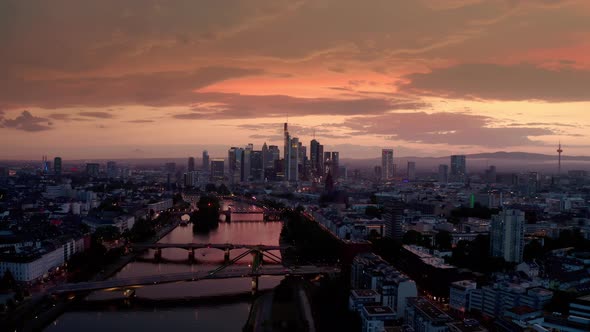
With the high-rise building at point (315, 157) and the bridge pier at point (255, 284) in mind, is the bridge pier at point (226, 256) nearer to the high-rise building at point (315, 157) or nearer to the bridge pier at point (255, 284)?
the bridge pier at point (255, 284)

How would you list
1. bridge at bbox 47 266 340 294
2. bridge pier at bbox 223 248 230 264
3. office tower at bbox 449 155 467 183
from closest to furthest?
bridge at bbox 47 266 340 294 → bridge pier at bbox 223 248 230 264 → office tower at bbox 449 155 467 183

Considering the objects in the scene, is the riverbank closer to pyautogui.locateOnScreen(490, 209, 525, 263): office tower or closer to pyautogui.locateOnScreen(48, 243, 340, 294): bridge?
pyautogui.locateOnScreen(48, 243, 340, 294): bridge

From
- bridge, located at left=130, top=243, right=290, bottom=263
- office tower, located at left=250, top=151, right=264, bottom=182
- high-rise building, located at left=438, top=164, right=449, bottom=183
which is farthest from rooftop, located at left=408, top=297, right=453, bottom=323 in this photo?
office tower, located at left=250, top=151, right=264, bottom=182

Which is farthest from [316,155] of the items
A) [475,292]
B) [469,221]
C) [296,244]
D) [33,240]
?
[475,292]

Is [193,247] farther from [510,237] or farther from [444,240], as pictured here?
[510,237]

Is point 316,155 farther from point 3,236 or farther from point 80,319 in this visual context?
point 80,319

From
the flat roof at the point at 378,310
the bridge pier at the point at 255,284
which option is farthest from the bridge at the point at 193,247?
the flat roof at the point at 378,310
